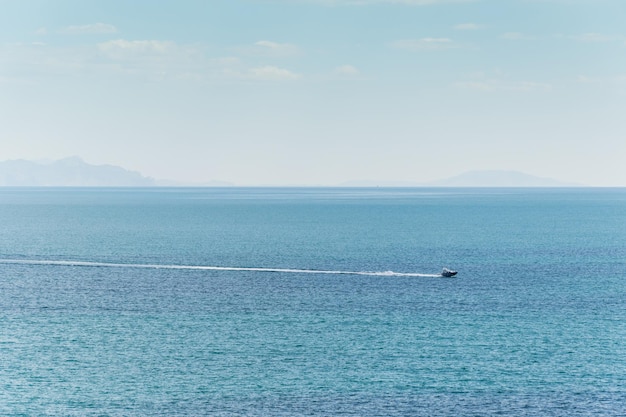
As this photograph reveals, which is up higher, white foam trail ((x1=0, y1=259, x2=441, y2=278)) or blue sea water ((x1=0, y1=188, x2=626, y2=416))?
white foam trail ((x1=0, y1=259, x2=441, y2=278))

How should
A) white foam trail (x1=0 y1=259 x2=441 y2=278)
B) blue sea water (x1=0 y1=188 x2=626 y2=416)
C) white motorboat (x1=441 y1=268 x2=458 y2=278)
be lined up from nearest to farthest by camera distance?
1. blue sea water (x1=0 y1=188 x2=626 y2=416)
2. white motorboat (x1=441 y1=268 x2=458 y2=278)
3. white foam trail (x1=0 y1=259 x2=441 y2=278)

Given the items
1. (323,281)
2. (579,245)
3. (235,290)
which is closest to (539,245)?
(579,245)

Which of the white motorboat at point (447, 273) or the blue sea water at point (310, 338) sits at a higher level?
the white motorboat at point (447, 273)

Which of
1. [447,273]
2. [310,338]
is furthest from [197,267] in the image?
[310,338]

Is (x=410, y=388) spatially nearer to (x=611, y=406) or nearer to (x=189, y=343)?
(x=611, y=406)

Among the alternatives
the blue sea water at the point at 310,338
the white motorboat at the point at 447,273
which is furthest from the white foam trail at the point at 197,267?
the white motorboat at the point at 447,273

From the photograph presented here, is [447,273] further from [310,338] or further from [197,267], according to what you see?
[310,338]

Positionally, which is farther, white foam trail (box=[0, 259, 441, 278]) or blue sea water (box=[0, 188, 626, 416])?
white foam trail (box=[0, 259, 441, 278])

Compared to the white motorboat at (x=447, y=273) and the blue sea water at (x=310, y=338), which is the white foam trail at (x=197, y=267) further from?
the white motorboat at (x=447, y=273)

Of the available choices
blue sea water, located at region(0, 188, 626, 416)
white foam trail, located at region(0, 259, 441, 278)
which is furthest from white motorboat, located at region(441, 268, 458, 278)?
white foam trail, located at region(0, 259, 441, 278)

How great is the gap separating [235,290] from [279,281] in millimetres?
9703

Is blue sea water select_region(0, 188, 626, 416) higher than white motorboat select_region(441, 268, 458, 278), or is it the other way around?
white motorboat select_region(441, 268, 458, 278)

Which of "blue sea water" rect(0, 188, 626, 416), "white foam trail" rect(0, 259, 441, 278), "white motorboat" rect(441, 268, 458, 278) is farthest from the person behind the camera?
"white foam trail" rect(0, 259, 441, 278)

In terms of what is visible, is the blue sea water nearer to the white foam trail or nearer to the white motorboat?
the white foam trail
